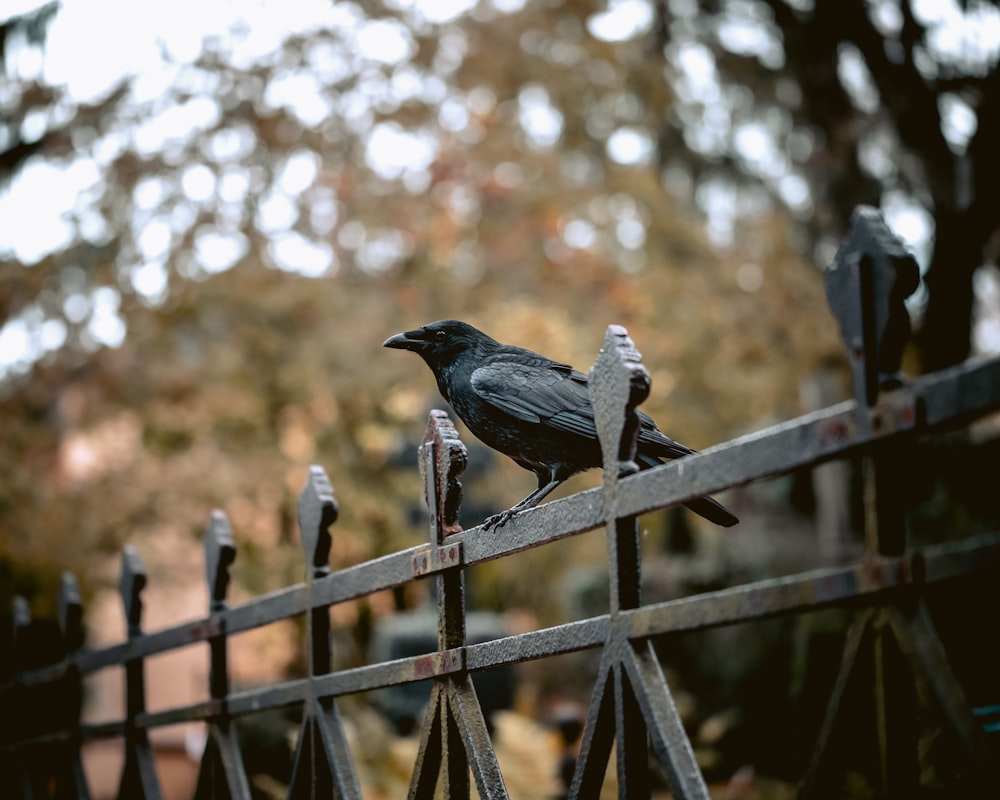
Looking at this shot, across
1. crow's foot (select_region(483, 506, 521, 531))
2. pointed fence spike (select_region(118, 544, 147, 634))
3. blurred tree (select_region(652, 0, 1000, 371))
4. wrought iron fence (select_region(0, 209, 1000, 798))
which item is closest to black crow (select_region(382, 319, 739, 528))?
crow's foot (select_region(483, 506, 521, 531))

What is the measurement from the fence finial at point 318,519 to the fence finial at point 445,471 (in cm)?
46

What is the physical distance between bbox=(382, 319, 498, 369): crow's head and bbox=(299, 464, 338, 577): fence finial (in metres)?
0.41

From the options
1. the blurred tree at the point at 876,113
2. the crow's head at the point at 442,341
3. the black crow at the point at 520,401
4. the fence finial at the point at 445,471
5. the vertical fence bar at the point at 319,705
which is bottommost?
the vertical fence bar at the point at 319,705

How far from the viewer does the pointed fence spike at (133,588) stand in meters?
4.10

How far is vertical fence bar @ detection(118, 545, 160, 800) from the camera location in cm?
380

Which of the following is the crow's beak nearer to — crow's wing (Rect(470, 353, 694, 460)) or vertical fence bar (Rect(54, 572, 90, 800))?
crow's wing (Rect(470, 353, 694, 460))

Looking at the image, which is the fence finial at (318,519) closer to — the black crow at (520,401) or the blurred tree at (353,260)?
the black crow at (520,401)

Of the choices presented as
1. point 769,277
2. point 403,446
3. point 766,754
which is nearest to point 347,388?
point 403,446

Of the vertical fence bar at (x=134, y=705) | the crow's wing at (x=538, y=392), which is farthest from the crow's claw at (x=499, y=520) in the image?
the vertical fence bar at (x=134, y=705)

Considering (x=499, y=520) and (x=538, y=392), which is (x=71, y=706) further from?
(x=499, y=520)

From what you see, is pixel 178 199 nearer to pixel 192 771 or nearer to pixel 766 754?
pixel 192 771

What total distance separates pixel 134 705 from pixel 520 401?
2.10 metres

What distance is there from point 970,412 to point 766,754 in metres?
7.44

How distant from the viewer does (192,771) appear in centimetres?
1244
